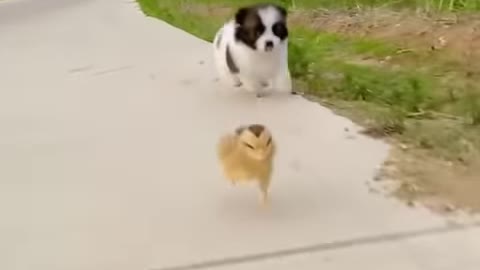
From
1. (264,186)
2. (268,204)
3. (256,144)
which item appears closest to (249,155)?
(256,144)

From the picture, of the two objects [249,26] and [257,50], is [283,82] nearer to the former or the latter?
[257,50]

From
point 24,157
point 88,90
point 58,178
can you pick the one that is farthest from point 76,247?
point 88,90

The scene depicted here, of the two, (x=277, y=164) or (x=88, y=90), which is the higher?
(x=277, y=164)

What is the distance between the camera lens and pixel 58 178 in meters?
6.02

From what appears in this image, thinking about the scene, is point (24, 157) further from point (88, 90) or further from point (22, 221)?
point (88, 90)

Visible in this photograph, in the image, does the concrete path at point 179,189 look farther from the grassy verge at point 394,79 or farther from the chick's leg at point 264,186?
the grassy verge at point 394,79

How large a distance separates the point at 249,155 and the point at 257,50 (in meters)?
2.79

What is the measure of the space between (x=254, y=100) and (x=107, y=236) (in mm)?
2881

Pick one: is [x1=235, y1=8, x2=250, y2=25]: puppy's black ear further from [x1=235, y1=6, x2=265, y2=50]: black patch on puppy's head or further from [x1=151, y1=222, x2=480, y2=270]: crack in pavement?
[x1=151, y1=222, x2=480, y2=270]: crack in pavement

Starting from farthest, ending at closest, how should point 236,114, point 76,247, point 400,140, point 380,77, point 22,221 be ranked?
1. point 380,77
2. point 236,114
3. point 400,140
4. point 22,221
5. point 76,247

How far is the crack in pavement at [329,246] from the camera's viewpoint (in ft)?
15.4

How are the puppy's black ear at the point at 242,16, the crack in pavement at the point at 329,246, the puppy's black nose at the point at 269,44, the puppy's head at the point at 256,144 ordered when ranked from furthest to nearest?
1. the puppy's black ear at the point at 242,16
2. the puppy's black nose at the point at 269,44
3. the puppy's head at the point at 256,144
4. the crack in pavement at the point at 329,246

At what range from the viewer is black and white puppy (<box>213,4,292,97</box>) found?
759cm

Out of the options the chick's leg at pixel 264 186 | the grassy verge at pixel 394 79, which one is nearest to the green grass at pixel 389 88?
the grassy verge at pixel 394 79
